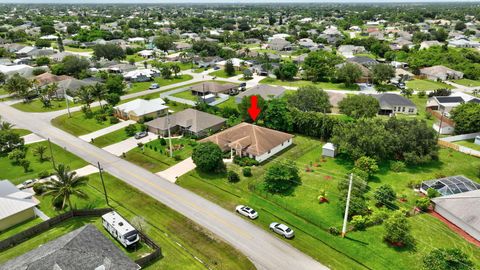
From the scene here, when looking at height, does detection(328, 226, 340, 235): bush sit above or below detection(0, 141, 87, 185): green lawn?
below

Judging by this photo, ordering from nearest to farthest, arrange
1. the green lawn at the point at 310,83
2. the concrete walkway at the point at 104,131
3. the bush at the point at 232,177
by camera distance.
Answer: the bush at the point at 232,177, the concrete walkway at the point at 104,131, the green lawn at the point at 310,83

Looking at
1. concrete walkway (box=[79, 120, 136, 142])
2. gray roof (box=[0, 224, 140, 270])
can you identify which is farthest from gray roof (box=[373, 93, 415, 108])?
gray roof (box=[0, 224, 140, 270])

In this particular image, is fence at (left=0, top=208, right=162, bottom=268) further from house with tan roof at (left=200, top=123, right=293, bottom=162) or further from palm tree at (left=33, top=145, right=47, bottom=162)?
house with tan roof at (left=200, top=123, right=293, bottom=162)

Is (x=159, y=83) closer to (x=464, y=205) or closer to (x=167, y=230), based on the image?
(x=167, y=230)

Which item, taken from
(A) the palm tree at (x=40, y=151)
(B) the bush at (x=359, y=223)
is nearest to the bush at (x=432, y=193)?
(B) the bush at (x=359, y=223)

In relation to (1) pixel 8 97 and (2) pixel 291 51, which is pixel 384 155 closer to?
(1) pixel 8 97

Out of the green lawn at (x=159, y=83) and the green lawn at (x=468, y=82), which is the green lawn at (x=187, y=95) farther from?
the green lawn at (x=468, y=82)
